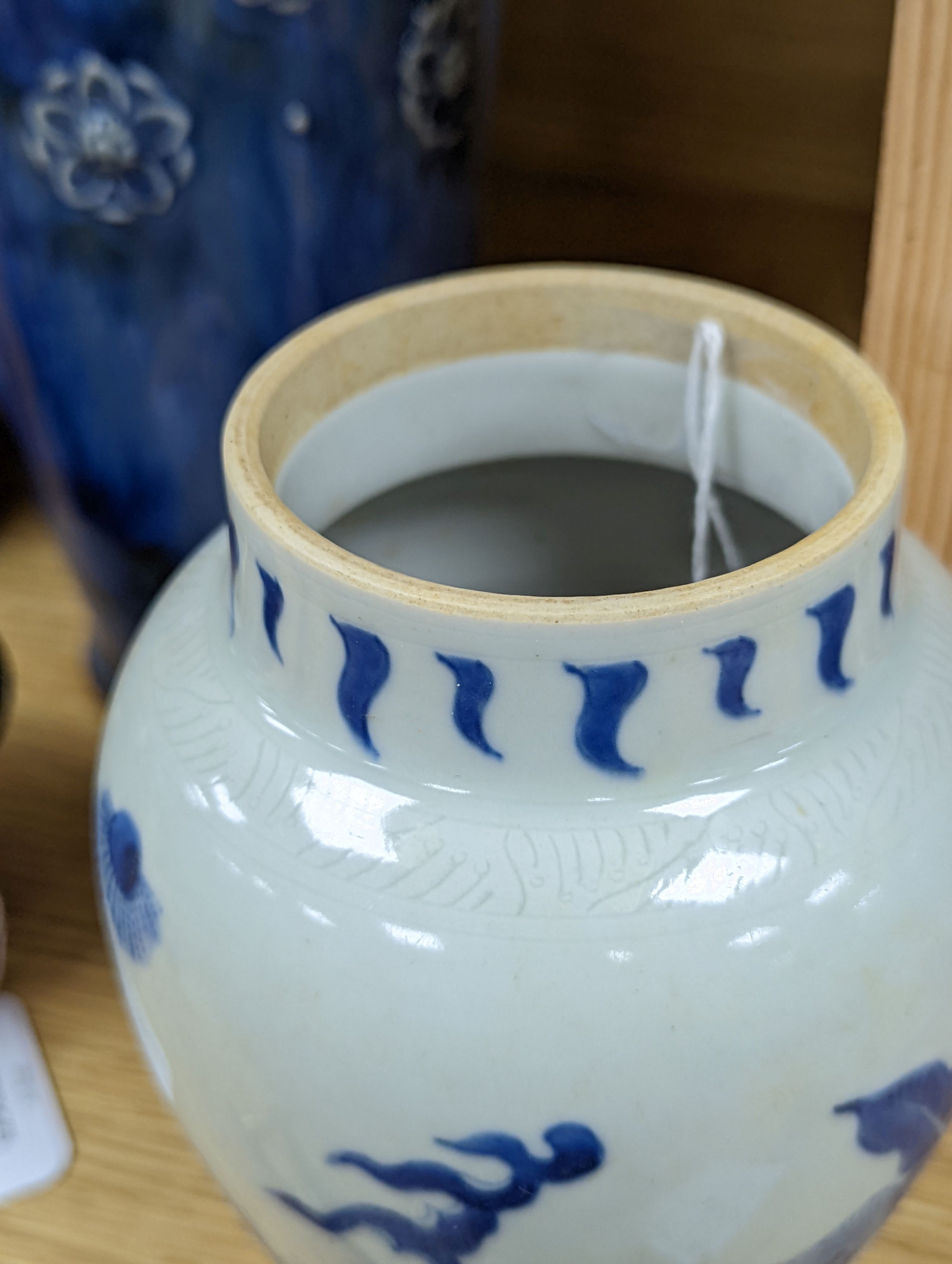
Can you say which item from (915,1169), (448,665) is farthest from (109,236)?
(915,1169)

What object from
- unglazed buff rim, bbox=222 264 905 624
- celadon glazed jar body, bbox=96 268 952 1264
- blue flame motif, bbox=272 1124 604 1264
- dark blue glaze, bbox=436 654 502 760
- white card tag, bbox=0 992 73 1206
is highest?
unglazed buff rim, bbox=222 264 905 624

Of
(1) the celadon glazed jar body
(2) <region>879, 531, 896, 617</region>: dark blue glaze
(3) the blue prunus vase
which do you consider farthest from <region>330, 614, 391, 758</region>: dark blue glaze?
(3) the blue prunus vase

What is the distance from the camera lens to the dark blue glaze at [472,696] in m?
0.32

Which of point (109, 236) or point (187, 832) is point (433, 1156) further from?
point (109, 236)

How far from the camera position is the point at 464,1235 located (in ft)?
1.13

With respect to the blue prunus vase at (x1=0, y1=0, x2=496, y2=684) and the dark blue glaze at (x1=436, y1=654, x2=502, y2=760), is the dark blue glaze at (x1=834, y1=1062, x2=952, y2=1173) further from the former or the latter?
the blue prunus vase at (x1=0, y1=0, x2=496, y2=684)


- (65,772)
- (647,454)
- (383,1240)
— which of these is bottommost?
(65,772)

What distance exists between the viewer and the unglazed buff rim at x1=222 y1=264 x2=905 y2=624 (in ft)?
1.04

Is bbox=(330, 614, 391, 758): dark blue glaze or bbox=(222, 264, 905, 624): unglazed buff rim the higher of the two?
bbox=(222, 264, 905, 624): unglazed buff rim

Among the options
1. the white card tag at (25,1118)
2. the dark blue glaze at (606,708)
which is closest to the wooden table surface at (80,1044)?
the white card tag at (25,1118)

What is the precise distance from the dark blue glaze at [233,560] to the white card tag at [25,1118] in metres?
0.24

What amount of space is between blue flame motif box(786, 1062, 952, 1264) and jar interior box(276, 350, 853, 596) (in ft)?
0.47

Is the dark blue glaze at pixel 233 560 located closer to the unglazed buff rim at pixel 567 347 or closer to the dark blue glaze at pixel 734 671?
the unglazed buff rim at pixel 567 347

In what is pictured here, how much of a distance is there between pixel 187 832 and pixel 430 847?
2.6 inches
